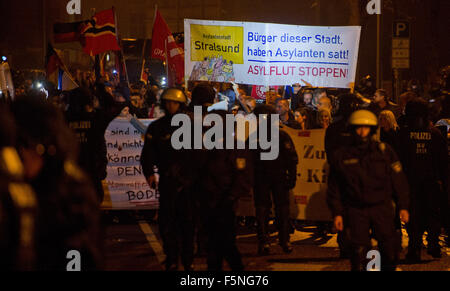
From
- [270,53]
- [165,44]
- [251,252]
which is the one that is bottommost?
[251,252]

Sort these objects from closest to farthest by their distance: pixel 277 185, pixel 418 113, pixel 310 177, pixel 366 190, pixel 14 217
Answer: pixel 14 217 < pixel 366 190 < pixel 418 113 < pixel 277 185 < pixel 310 177

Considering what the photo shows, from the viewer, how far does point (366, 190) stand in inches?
273

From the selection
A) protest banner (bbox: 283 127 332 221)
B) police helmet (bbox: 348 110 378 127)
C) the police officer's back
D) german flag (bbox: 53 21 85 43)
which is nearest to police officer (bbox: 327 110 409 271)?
police helmet (bbox: 348 110 378 127)

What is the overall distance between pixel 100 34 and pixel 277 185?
669 cm

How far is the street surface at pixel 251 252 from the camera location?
8.80 m

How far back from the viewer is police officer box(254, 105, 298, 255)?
31.4 feet

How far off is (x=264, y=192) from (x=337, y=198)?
2.60 meters

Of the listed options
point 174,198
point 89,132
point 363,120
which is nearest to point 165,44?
point 89,132

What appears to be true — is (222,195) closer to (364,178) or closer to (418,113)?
(364,178)

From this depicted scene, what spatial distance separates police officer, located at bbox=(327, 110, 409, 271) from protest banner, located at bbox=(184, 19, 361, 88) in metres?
4.67

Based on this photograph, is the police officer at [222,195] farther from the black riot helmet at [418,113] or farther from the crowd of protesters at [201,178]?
the black riot helmet at [418,113]

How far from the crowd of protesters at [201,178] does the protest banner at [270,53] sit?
1.80ft
